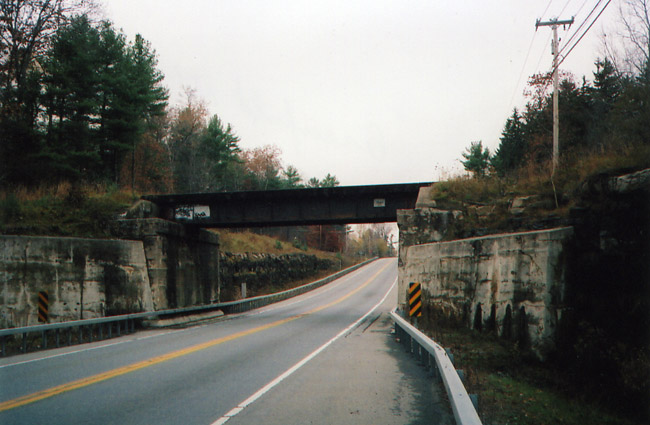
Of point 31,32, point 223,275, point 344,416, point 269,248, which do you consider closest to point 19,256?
point 344,416

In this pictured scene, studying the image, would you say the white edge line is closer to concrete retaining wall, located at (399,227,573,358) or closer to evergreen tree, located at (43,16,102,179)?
concrete retaining wall, located at (399,227,573,358)

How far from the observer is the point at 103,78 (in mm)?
39938

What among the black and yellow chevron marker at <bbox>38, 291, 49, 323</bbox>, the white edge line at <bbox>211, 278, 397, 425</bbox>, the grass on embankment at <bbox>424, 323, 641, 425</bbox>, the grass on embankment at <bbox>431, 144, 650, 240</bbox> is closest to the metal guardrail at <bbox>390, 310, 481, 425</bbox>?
the grass on embankment at <bbox>424, 323, 641, 425</bbox>

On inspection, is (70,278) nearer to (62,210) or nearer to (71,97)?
(62,210)

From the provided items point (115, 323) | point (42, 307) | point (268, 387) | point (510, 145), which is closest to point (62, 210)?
point (115, 323)

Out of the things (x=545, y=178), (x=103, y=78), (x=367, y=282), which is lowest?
(x=367, y=282)

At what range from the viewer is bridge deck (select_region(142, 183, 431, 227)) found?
25.2m

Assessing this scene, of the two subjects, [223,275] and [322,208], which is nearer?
[322,208]

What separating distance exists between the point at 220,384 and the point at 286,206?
698 inches

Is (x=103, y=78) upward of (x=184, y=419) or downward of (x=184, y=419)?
upward

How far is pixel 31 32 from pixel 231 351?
3076 cm

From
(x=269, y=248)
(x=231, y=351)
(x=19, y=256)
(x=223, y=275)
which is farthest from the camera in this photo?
(x=269, y=248)

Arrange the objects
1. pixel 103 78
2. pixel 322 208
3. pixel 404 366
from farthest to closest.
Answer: pixel 103 78, pixel 322 208, pixel 404 366

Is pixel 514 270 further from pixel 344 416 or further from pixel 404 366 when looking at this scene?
pixel 344 416
